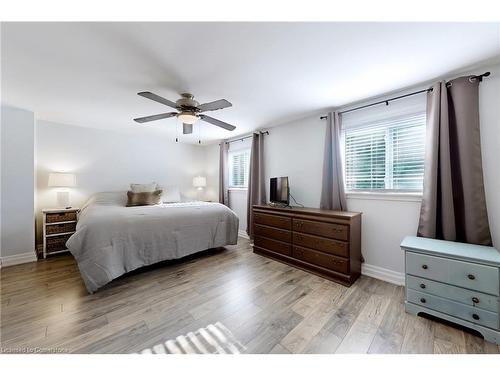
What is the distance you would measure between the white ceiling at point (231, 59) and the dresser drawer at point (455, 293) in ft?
6.21

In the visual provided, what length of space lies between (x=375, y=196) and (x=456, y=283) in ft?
3.62

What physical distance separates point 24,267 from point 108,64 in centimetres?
297

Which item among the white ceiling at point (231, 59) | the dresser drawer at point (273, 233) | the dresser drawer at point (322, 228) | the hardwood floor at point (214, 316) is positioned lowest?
the hardwood floor at point (214, 316)

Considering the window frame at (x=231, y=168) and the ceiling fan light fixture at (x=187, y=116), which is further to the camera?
the window frame at (x=231, y=168)

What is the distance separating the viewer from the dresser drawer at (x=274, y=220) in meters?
2.77

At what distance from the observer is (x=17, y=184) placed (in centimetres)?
277

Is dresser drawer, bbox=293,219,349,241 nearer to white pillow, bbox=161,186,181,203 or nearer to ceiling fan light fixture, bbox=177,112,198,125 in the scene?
ceiling fan light fixture, bbox=177,112,198,125

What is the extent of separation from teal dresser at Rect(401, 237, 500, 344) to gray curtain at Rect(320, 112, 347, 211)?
3.24ft

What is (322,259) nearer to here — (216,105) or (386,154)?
(386,154)

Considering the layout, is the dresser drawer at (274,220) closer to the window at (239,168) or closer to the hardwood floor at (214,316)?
the hardwood floor at (214,316)

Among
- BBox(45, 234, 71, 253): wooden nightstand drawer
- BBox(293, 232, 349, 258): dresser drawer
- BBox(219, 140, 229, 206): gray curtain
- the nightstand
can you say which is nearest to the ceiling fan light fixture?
BBox(293, 232, 349, 258): dresser drawer

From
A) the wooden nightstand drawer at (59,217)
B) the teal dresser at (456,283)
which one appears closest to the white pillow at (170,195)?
the wooden nightstand drawer at (59,217)

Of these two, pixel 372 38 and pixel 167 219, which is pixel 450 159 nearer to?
pixel 372 38

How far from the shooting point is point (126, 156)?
4.14 meters
